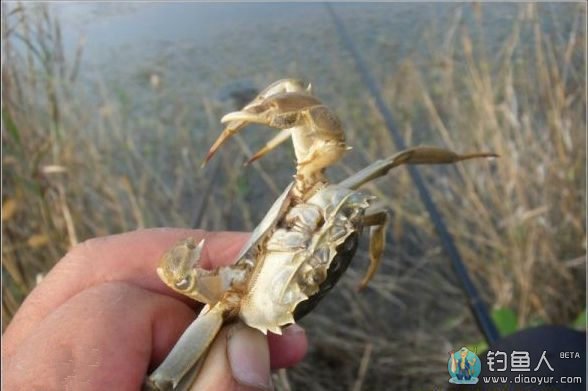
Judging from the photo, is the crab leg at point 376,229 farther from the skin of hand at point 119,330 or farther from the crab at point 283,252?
the skin of hand at point 119,330

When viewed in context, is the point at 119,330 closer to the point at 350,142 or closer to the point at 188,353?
the point at 188,353

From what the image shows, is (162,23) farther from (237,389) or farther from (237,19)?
(237,389)

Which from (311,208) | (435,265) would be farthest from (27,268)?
(435,265)

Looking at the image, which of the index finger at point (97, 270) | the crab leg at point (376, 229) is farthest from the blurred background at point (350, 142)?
the crab leg at point (376, 229)

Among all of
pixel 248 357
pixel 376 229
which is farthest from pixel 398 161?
pixel 248 357

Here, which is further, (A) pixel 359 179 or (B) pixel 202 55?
(B) pixel 202 55

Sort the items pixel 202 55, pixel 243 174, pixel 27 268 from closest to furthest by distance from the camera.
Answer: pixel 27 268, pixel 243 174, pixel 202 55

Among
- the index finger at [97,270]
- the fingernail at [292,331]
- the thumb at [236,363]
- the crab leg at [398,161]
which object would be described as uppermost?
the crab leg at [398,161]
